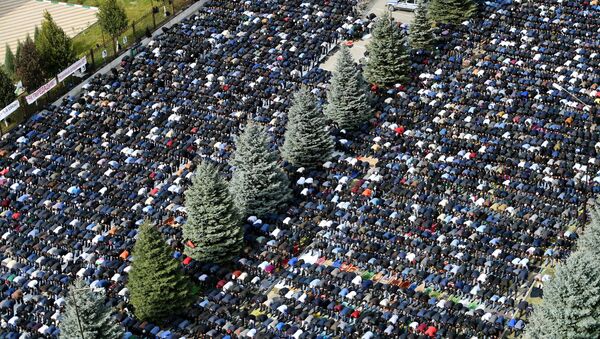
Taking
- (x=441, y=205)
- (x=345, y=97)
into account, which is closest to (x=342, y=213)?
(x=441, y=205)

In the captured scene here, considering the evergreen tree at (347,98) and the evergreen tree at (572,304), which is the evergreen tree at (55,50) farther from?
the evergreen tree at (572,304)

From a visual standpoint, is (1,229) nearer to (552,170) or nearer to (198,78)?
(198,78)

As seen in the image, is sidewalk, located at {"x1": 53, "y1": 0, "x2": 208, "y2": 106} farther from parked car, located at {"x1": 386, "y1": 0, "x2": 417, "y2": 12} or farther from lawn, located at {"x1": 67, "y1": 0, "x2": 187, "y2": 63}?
parked car, located at {"x1": 386, "y1": 0, "x2": 417, "y2": 12}

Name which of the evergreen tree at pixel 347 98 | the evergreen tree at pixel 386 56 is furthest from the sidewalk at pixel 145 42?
the evergreen tree at pixel 347 98

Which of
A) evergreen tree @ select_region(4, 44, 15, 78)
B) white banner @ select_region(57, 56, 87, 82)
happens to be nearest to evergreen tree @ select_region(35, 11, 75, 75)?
white banner @ select_region(57, 56, 87, 82)

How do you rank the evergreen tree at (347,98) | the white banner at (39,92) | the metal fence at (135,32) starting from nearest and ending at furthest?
the evergreen tree at (347,98), the white banner at (39,92), the metal fence at (135,32)

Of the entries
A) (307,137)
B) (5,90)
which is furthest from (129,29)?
(307,137)

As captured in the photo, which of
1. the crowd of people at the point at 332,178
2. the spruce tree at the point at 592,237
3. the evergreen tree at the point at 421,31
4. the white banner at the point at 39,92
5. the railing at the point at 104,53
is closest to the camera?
the spruce tree at the point at 592,237

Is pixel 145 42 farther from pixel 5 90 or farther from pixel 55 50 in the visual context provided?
pixel 5 90
